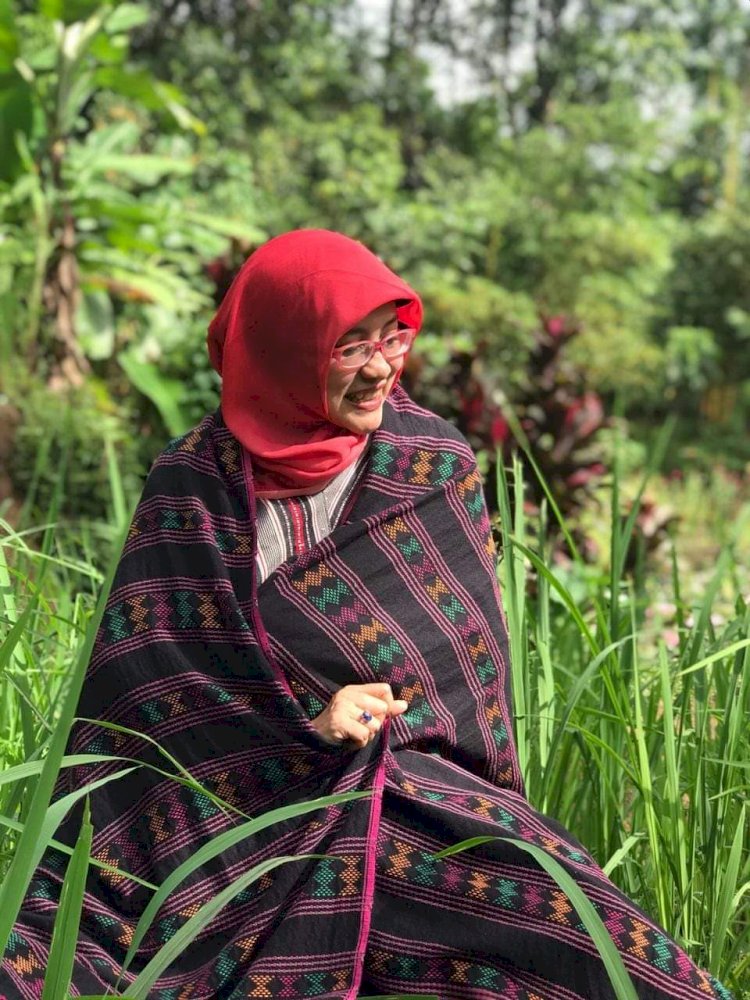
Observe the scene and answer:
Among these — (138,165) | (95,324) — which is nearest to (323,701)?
(95,324)

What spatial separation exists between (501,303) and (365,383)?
9511 mm

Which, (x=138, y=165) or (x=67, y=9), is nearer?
(x=67, y=9)

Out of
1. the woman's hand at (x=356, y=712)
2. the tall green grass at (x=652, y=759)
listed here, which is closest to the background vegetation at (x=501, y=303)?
the tall green grass at (x=652, y=759)

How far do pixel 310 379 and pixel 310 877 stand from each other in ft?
2.38

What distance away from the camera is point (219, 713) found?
1887 mm

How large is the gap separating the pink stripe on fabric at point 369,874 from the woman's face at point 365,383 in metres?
0.50

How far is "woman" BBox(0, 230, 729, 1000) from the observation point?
174 centimetres

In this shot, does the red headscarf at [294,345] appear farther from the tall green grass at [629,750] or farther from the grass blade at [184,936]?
the grass blade at [184,936]

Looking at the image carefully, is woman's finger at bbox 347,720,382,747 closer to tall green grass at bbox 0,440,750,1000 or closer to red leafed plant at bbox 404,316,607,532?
tall green grass at bbox 0,440,750,1000

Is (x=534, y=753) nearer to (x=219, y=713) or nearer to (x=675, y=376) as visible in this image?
(x=219, y=713)

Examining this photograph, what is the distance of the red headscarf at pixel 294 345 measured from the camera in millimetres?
1935

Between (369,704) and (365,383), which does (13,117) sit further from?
(369,704)

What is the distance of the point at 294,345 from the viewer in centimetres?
196

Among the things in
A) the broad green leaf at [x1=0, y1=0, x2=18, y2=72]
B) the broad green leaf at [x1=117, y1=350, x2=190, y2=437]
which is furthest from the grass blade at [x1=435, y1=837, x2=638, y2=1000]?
the broad green leaf at [x1=0, y1=0, x2=18, y2=72]
